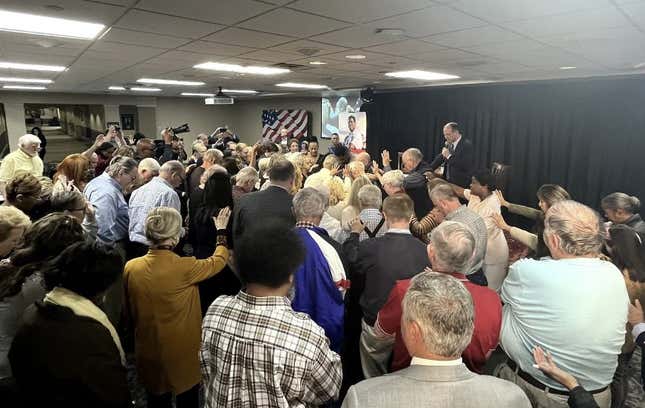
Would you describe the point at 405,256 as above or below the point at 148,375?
above

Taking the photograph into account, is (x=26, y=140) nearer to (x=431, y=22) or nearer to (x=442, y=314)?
(x=431, y=22)

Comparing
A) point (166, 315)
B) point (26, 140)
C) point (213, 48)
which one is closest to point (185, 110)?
point (26, 140)

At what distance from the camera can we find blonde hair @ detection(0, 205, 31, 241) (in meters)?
1.91

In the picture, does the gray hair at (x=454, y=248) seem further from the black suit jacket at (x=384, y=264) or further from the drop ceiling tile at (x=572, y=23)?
the drop ceiling tile at (x=572, y=23)

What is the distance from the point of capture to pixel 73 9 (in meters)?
2.47

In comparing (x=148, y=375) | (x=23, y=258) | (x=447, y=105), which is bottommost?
(x=148, y=375)

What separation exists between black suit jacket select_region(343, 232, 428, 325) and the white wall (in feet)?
30.0

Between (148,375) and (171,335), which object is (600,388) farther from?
(148,375)

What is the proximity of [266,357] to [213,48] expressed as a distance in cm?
340

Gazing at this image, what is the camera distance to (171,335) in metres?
1.93

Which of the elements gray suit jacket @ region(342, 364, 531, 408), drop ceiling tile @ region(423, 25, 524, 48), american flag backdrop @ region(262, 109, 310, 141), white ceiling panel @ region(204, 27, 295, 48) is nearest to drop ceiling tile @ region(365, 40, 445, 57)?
drop ceiling tile @ region(423, 25, 524, 48)

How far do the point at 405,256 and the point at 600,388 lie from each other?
950 millimetres

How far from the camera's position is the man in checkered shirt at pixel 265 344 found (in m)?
1.15

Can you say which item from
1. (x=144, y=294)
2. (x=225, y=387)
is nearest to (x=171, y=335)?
(x=144, y=294)
